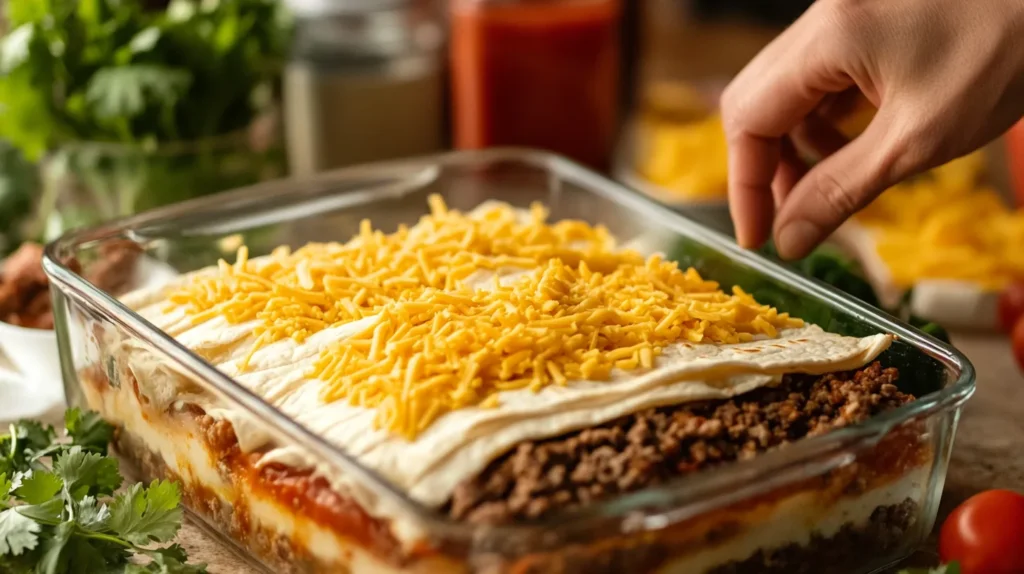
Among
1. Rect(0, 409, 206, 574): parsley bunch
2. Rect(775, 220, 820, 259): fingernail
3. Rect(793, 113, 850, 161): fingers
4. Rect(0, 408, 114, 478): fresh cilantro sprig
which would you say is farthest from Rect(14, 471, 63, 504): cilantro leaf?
Rect(793, 113, 850, 161): fingers

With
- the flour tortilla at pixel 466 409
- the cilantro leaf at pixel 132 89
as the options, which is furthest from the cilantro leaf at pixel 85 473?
the cilantro leaf at pixel 132 89

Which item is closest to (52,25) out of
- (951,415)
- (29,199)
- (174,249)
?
(29,199)

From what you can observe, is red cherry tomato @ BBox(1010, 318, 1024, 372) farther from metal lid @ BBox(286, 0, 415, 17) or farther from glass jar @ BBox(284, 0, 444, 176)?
metal lid @ BBox(286, 0, 415, 17)

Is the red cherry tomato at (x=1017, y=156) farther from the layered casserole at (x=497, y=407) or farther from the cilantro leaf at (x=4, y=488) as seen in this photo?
the cilantro leaf at (x=4, y=488)

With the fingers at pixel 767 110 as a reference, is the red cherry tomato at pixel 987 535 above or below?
below

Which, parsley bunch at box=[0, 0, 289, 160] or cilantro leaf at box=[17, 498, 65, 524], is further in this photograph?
parsley bunch at box=[0, 0, 289, 160]

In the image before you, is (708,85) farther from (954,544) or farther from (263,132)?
(954,544)
